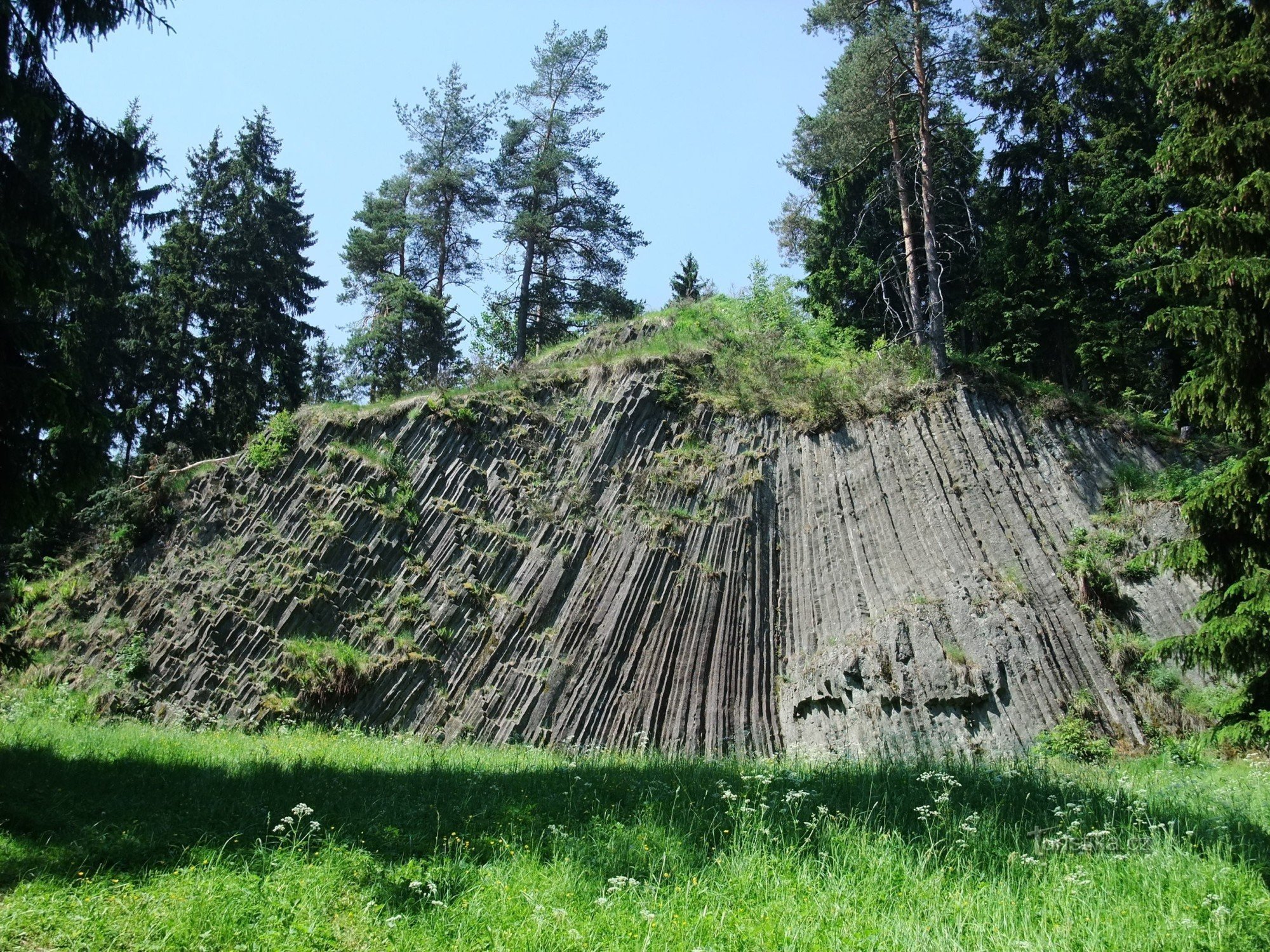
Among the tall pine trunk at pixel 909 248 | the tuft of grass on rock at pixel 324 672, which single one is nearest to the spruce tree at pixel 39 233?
the tuft of grass on rock at pixel 324 672

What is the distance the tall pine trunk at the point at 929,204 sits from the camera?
59.9 ft

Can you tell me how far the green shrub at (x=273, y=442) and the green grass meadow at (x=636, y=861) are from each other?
1194 cm

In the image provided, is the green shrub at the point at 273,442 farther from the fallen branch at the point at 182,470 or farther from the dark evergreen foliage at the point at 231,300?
the dark evergreen foliage at the point at 231,300

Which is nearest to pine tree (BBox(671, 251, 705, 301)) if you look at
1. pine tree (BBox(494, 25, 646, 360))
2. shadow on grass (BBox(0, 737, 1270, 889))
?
pine tree (BBox(494, 25, 646, 360))

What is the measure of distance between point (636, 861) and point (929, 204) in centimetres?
1711

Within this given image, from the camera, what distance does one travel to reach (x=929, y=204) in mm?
18969

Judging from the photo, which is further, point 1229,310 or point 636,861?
point 1229,310

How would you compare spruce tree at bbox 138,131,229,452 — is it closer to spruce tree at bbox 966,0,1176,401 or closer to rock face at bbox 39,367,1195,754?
rock face at bbox 39,367,1195,754

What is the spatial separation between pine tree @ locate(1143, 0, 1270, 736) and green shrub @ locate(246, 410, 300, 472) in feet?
57.9

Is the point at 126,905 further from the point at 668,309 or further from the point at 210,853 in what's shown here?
the point at 668,309

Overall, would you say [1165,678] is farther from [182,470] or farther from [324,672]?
[182,470]

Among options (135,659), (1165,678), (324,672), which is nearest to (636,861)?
(1165,678)

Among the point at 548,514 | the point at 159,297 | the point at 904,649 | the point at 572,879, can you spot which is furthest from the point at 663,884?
the point at 159,297

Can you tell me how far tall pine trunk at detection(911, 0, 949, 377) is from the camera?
59.9 ft
